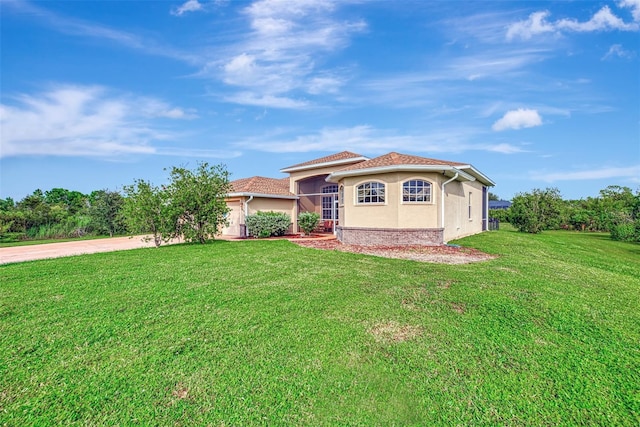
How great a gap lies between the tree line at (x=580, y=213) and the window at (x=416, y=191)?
16.3 metres

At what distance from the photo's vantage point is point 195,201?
47.3 ft

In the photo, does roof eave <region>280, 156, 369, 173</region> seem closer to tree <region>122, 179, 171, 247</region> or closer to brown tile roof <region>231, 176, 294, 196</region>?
brown tile roof <region>231, 176, 294, 196</region>

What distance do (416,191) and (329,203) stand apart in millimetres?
9411

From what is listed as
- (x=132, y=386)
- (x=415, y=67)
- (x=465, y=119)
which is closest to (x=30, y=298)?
(x=132, y=386)

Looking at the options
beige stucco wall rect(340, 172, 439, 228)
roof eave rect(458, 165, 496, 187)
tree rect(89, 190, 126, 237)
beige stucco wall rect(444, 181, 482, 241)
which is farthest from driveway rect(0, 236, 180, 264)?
roof eave rect(458, 165, 496, 187)

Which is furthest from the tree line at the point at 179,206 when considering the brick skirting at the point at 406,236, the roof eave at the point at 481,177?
the roof eave at the point at 481,177

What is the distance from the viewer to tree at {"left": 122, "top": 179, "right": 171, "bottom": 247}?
44.1 ft

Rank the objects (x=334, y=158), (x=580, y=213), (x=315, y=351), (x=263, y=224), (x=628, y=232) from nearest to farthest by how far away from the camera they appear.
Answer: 1. (x=315, y=351)
2. (x=263, y=224)
3. (x=334, y=158)
4. (x=628, y=232)
5. (x=580, y=213)

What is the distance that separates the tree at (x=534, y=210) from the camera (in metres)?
24.8

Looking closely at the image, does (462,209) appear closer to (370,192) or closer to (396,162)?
(396,162)

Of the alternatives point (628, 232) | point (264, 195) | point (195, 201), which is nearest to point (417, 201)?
point (264, 195)

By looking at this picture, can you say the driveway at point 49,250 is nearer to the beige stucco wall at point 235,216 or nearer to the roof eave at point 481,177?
the beige stucco wall at point 235,216

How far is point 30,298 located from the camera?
5.71 m

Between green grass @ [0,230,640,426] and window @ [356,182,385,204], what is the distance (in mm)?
7343
